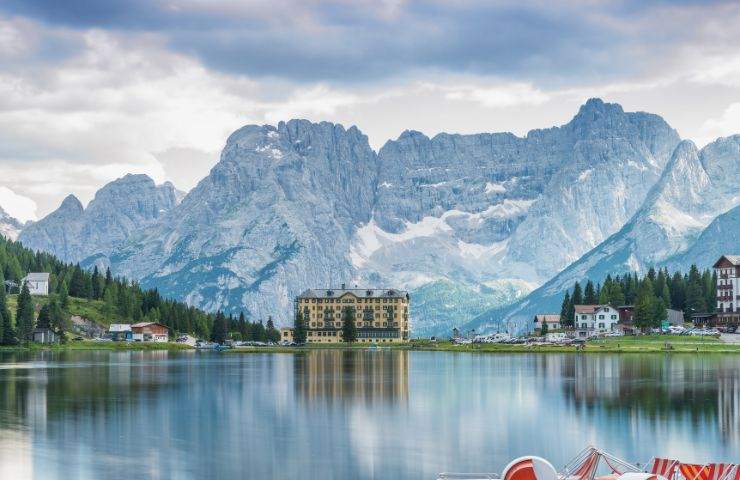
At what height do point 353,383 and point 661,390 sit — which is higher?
point 661,390

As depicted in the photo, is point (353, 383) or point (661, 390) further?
point (353, 383)

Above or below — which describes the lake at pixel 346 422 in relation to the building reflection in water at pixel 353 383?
above

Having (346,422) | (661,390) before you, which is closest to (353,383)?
(661,390)

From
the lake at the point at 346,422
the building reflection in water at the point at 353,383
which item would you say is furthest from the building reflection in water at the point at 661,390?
the building reflection in water at the point at 353,383

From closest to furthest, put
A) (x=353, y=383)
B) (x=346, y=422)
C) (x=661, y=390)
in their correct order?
(x=346, y=422), (x=661, y=390), (x=353, y=383)

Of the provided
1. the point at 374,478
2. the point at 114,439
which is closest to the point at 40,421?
the point at 114,439

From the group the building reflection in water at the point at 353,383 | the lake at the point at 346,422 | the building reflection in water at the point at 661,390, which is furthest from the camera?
the building reflection in water at the point at 353,383

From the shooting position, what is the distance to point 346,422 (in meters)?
94.0

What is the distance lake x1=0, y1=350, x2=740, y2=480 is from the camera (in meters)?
71.8

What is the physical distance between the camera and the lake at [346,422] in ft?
235

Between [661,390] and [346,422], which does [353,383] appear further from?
[346,422]

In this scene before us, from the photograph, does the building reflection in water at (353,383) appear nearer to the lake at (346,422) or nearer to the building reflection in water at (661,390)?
the lake at (346,422)

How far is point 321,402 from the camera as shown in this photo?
4441 inches

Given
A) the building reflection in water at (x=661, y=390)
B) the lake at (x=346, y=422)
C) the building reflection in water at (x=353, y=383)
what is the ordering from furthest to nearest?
the building reflection in water at (x=353, y=383)
the building reflection in water at (x=661, y=390)
the lake at (x=346, y=422)
